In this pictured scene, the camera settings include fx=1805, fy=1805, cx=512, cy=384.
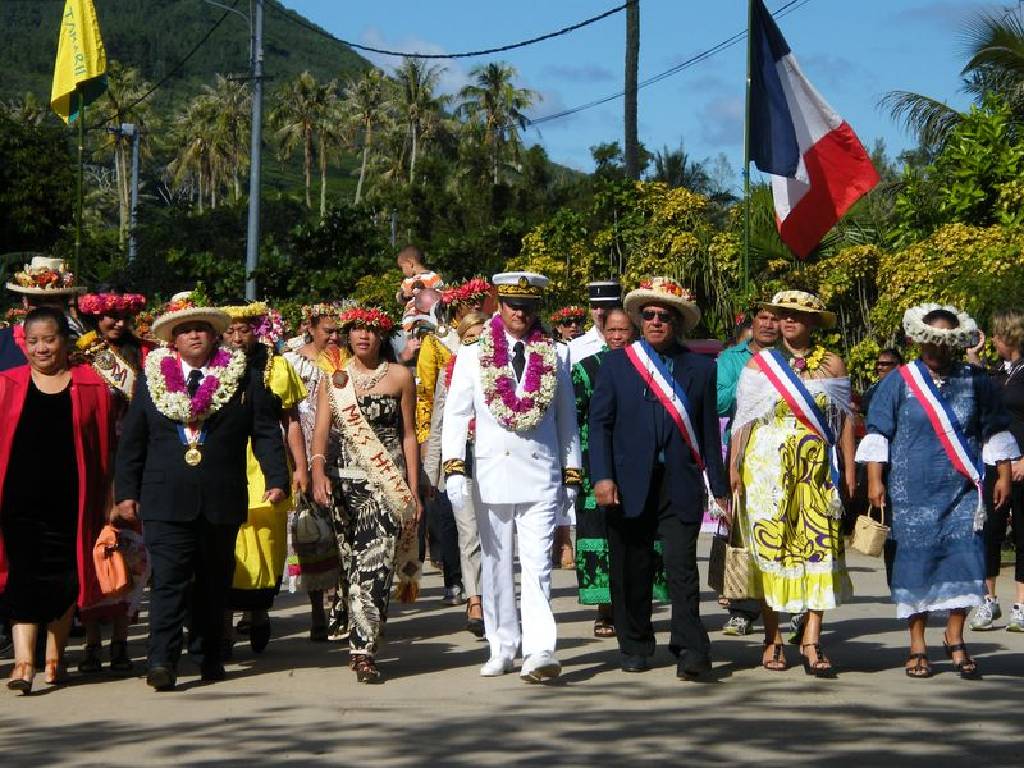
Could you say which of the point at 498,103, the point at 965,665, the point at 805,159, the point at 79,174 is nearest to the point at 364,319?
the point at 965,665

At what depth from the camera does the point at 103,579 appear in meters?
9.50

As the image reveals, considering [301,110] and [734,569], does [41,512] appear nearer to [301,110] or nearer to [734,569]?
[734,569]

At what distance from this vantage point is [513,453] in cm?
962

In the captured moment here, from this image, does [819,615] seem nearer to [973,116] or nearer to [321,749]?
[321,749]

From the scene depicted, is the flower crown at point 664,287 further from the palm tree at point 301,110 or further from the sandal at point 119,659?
the palm tree at point 301,110

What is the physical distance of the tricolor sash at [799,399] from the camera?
31.7 ft

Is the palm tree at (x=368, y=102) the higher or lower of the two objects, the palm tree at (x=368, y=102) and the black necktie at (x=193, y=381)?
the higher

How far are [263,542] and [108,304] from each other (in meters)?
1.67

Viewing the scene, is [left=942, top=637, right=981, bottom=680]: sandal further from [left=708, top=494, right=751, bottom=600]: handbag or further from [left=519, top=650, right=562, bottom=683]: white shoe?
[left=519, top=650, right=562, bottom=683]: white shoe

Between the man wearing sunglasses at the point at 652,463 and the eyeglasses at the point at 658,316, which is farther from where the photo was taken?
the eyeglasses at the point at 658,316

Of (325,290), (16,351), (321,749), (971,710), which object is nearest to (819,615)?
(971,710)

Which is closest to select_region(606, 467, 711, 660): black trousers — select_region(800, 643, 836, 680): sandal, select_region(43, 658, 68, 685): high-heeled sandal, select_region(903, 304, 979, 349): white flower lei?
select_region(800, 643, 836, 680): sandal

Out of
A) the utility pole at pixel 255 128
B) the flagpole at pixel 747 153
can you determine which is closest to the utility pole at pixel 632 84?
the utility pole at pixel 255 128

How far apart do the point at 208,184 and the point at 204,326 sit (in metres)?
116
